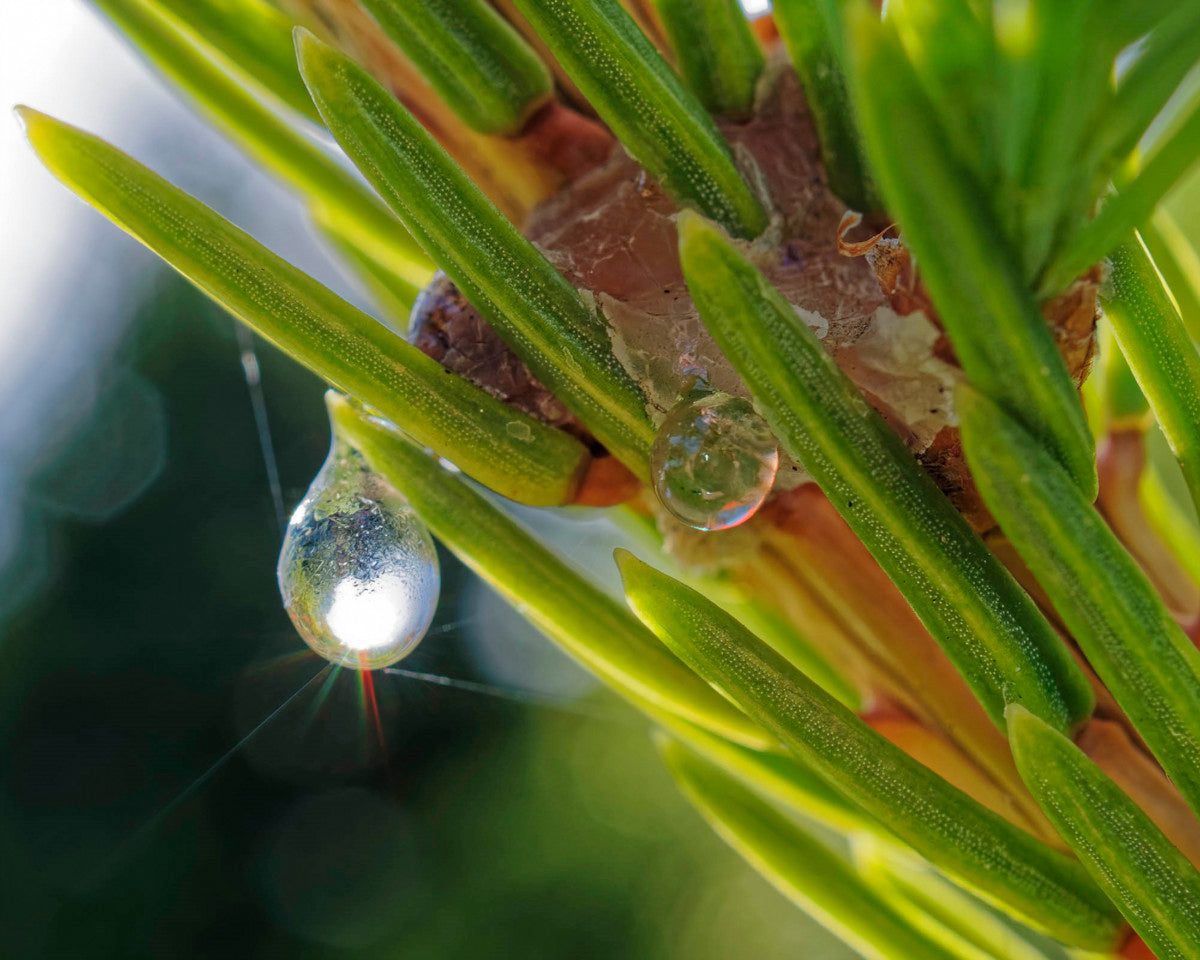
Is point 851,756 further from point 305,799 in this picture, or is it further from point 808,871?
point 305,799

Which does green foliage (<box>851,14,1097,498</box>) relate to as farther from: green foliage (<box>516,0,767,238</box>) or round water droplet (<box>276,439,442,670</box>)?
round water droplet (<box>276,439,442,670</box>)

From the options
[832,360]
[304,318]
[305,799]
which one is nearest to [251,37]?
[304,318]

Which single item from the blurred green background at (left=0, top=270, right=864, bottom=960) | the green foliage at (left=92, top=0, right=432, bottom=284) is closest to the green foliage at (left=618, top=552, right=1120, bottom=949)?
the green foliage at (left=92, top=0, right=432, bottom=284)

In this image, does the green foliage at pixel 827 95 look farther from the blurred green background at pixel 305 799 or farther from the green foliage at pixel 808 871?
the blurred green background at pixel 305 799

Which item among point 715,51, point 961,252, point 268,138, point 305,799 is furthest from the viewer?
point 305,799

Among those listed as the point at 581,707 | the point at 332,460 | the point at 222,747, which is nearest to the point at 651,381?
the point at 332,460

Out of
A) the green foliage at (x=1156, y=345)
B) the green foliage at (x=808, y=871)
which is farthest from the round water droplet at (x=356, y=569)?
the green foliage at (x=1156, y=345)
